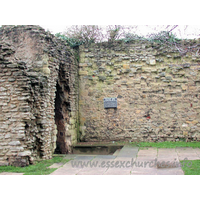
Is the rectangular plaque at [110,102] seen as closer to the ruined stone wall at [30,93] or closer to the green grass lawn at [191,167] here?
the ruined stone wall at [30,93]

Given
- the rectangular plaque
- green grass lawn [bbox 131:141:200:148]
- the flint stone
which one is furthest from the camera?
the rectangular plaque

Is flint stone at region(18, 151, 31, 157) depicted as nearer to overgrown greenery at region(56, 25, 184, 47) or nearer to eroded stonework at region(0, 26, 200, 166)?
eroded stonework at region(0, 26, 200, 166)

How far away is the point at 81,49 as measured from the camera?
30.5 ft

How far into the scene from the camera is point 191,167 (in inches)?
202

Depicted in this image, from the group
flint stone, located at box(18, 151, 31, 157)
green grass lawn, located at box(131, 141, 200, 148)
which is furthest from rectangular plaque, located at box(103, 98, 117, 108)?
flint stone, located at box(18, 151, 31, 157)

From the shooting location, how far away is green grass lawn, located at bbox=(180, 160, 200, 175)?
15.4 feet

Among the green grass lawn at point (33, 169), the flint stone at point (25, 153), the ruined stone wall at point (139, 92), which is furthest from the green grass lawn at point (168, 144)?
the flint stone at point (25, 153)

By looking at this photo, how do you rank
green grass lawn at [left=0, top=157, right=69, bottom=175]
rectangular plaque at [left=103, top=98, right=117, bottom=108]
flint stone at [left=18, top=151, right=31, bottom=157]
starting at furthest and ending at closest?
rectangular plaque at [left=103, top=98, right=117, bottom=108] < flint stone at [left=18, top=151, right=31, bottom=157] < green grass lawn at [left=0, top=157, right=69, bottom=175]

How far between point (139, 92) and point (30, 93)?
436 centimetres

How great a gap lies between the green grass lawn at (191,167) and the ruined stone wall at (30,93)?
3.49 meters

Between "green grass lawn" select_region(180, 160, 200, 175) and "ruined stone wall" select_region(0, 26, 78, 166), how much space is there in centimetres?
349

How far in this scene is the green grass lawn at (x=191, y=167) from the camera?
4688mm

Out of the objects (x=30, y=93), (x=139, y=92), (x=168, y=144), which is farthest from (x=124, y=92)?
(x=30, y=93)

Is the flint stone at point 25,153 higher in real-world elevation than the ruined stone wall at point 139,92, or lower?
lower
